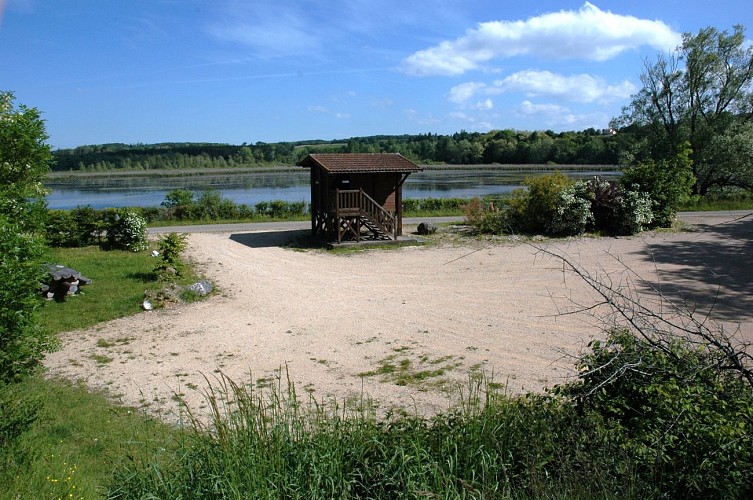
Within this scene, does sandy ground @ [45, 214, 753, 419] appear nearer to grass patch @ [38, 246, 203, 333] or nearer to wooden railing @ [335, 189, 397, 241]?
grass patch @ [38, 246, 203, 333]

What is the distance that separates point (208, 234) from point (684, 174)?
770 inches

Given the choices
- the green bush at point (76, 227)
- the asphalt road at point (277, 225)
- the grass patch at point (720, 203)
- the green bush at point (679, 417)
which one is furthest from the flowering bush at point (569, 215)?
the green bush at point (679, 417)

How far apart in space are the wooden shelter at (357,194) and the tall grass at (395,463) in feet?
52.2

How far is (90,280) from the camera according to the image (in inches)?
550

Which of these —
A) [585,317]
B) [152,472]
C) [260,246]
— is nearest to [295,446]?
[152,472]

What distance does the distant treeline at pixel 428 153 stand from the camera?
8350 cm

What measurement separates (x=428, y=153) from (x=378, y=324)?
322ft

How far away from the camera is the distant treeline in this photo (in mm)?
83500

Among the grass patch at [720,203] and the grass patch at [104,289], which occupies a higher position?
the grass patch at [720,203]

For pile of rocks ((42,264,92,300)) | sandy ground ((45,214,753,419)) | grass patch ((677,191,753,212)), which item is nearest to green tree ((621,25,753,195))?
grass patch ((677,191,753,212))

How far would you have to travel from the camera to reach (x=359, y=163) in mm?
21375

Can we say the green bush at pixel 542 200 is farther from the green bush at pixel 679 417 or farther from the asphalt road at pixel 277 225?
the green bush at pixel 679 417

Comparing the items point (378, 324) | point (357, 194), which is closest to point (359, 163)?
point (357, 194)

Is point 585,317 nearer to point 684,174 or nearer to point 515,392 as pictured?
point 515,392
